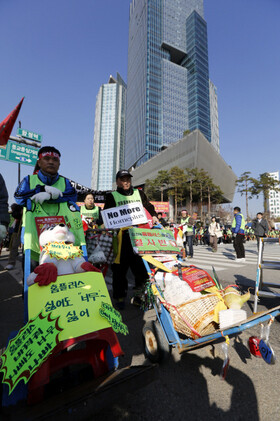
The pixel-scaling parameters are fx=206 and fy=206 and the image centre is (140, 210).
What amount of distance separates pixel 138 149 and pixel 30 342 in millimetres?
90124

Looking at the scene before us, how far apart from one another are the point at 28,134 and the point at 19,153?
1.40 m

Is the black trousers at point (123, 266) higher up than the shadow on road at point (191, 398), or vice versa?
the black trousers at point (123, 266)

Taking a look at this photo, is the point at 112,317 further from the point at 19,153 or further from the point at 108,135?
the point at 108,135

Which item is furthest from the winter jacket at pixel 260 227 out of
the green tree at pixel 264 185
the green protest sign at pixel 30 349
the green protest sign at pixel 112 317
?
the green tree at pixel 264 185

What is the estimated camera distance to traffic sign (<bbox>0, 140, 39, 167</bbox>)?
13.0m

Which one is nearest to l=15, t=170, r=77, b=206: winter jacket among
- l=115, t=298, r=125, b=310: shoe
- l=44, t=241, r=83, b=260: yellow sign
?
l=44, t=241, r=83, b=260: yellow sign

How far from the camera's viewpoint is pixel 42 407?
1065mm

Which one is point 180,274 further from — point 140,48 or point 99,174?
point 99,174

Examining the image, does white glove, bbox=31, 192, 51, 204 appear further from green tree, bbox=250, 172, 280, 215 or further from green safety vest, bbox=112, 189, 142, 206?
green tree, bbox=250, 172, 280, 215

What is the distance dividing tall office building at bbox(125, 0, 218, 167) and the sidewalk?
78.3 m

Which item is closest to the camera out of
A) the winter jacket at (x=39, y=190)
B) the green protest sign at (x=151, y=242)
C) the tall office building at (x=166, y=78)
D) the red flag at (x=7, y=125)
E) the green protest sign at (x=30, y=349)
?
the green protest sign at (x=30, y=349)

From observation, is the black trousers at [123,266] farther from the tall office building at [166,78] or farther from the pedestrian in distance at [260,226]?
the tall office building at [166,78]

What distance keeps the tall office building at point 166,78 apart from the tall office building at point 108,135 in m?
35.9

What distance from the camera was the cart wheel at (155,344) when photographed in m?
1.80
